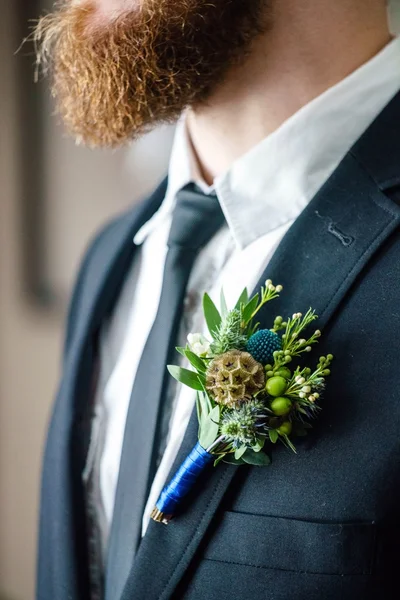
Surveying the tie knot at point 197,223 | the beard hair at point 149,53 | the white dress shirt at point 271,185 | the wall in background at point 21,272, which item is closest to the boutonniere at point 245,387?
the white dress shirt at point 271,185

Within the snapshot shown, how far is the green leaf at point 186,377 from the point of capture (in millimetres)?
722

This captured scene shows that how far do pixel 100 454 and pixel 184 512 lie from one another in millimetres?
311

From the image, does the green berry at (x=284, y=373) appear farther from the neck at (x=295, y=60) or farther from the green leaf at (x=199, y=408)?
the neck at (x=295, y=60)

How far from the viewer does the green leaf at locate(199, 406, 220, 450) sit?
2.30 ft

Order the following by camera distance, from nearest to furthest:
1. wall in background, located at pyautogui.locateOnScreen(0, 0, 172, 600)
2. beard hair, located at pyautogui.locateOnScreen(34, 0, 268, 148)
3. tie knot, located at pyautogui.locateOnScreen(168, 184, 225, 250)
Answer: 1. beard hair, located at pyautogui.locateOnScreen(34, 0, 268, 148)
2. tie knot, located at pyautogui.locateOnScreen(168, 184, 225, 250)
3. wall in background, located at pyautogui.locateOnScreen(0, 0, 172, 600)

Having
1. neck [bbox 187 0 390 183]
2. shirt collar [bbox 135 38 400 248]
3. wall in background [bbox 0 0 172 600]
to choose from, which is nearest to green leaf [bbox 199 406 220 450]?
shirt collar [bbox 135 38 400 248]

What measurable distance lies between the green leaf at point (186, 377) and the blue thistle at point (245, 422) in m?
0.05

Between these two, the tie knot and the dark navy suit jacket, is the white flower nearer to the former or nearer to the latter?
the dark navy suit jacket

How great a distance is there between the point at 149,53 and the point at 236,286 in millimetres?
338

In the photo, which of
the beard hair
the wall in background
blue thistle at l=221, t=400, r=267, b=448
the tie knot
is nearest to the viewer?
blue thistle at l=221, t=400, r=267, b=448

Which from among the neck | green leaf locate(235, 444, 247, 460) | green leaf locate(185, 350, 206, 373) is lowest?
green leaf locate(235, 444, 247, 460)

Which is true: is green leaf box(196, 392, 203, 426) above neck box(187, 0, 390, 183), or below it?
below

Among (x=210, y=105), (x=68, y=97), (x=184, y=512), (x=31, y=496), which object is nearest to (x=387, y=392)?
(x=184, y=512)

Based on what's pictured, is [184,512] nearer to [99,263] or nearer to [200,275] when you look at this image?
[200,275]
